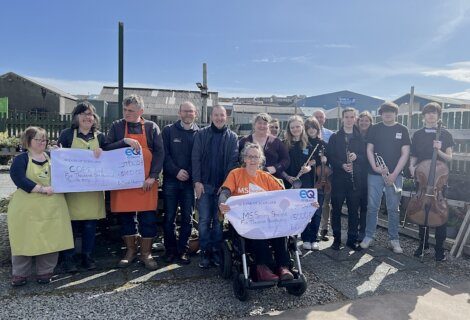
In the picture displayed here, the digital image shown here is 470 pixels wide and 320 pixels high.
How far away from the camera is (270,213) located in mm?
3916

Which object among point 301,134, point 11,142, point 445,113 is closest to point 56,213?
point 301,134

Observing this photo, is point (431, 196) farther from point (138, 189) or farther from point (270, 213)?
point (138, 189)

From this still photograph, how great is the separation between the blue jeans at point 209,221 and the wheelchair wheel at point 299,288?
114cm

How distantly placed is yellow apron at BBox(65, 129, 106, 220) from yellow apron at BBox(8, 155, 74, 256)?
24cm

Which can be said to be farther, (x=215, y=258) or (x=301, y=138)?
(x=301, y=138)

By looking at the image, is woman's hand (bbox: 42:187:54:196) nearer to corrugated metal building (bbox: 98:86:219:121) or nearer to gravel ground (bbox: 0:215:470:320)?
gravel ground (bbox: 0:215:470:320)

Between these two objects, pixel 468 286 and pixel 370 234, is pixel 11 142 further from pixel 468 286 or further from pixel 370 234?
pixel 468 286

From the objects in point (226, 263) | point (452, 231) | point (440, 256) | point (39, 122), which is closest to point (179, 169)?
point (226, 263)

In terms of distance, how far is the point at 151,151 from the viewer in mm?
4703

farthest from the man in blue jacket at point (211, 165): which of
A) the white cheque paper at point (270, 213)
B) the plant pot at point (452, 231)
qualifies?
the plant pot at point (452, 231)

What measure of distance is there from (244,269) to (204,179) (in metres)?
1.37

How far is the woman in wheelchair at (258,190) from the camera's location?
3.76 meters

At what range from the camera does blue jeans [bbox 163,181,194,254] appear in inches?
187

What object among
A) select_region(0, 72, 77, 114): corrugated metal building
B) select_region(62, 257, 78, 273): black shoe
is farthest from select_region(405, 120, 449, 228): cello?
select_region(0, 72, 77, 114): corrugated metal building
